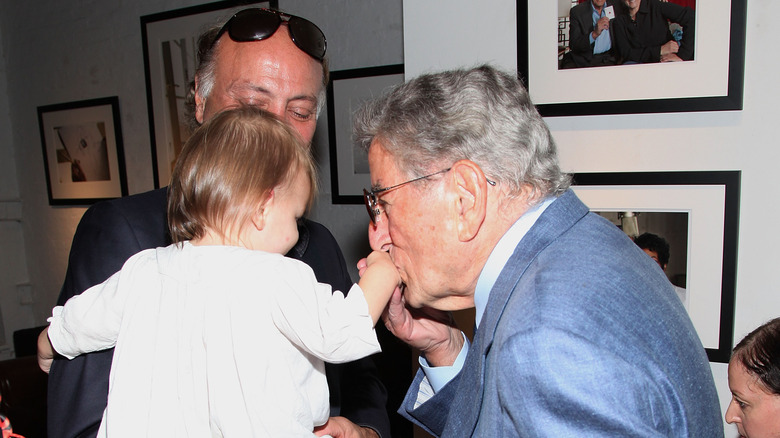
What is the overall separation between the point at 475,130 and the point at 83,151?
4186 mm

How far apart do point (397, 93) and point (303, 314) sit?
57cm

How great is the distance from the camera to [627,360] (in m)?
0.83

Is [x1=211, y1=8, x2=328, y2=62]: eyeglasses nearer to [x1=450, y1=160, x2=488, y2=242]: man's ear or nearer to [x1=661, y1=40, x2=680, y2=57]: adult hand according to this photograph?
[x1=450, y1=160, x2=488, y2=242]: man's ear

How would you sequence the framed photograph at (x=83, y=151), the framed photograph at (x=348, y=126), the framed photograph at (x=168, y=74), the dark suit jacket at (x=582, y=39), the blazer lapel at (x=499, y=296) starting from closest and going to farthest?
the blazer lapel at (x=499, y=296) < the dark suit jacket at (x=582, y=39) < the framed photograph at (x=348, y=126) < the framed photograph at (x=168, y=74) < the framed photograph at (x=83, y=151)

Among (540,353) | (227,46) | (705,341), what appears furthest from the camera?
(705,341)

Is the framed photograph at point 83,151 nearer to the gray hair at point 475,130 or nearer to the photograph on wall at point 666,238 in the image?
the gray hair at point 475,130

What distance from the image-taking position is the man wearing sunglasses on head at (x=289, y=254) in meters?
1.18

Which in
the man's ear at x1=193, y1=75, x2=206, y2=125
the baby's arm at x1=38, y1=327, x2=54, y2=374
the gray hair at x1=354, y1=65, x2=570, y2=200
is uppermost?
the man's ear at x1=193, y1=75, x2=206, y2=125

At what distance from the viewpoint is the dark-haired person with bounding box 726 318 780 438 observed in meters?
1.61

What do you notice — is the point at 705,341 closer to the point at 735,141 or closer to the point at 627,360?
the point at 735,141

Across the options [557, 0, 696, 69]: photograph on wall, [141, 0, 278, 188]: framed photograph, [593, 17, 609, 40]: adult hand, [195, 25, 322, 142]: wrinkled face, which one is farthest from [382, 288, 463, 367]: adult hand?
[141, 0, 278, 188]: framed photograph

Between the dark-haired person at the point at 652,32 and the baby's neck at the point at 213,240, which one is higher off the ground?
the dark-haired person at the point at 652,32

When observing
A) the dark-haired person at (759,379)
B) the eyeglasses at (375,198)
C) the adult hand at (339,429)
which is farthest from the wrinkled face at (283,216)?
the dark-haired person at (759,379)

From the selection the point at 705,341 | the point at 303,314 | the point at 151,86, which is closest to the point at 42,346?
the point at 303,314
